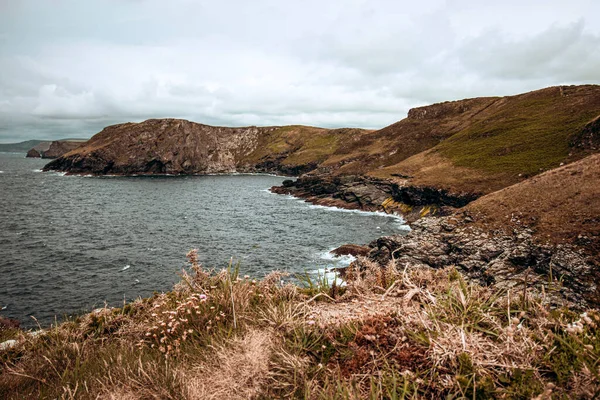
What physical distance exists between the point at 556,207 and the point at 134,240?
172 ft

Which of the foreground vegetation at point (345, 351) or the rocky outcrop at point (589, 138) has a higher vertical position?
the rocky outcrop at point (589, 138)

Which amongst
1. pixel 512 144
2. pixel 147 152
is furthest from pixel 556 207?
pixel 147 152

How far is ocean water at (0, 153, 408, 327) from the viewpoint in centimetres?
3225

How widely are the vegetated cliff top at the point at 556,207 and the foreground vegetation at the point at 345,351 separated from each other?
26.9m

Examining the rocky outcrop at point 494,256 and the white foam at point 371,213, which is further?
the white foam at point 371,213

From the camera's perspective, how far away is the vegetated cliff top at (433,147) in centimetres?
6425

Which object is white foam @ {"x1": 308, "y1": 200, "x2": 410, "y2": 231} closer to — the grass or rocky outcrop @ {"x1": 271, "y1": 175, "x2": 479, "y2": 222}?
rocky outcrop @ {"x1": 271, "y1": 175, "x2": 479, "y2": 222}

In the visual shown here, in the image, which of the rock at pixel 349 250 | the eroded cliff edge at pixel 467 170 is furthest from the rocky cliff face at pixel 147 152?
the rock at pixel 349 250

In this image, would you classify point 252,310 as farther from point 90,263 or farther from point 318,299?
point 90,263

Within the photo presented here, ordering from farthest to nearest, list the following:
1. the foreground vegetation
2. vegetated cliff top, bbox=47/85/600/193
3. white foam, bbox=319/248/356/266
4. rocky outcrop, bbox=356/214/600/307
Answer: vegetated cliff top, bbox=47/85/600/193 < white foam, bbox=319/248/356/266 < rocky outcrop, bbox=356/214/600/307 < the foreground vegetation

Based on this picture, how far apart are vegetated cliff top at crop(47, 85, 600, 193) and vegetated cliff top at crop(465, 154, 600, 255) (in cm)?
2312

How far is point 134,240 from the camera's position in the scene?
50.9 metres

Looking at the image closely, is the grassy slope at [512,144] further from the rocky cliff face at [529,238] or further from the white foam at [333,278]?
the white foam at [333,278]

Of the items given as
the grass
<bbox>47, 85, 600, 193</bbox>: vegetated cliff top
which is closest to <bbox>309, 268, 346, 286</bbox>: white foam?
<bbox>47, 85, 600, 193</bbox>: vegetated cliff top
